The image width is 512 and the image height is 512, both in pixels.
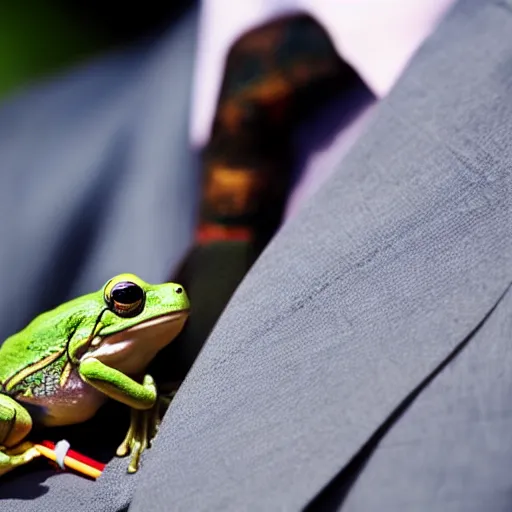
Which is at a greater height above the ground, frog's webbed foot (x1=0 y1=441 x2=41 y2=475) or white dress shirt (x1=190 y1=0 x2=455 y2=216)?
frog's webbed foot (x1=0 y1=441 x2=41 y2=475)

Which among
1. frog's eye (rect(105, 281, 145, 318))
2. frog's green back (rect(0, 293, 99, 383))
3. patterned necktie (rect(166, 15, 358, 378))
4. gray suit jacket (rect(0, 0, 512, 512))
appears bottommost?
patterned necktie (rect(166, 15, 358, 378))

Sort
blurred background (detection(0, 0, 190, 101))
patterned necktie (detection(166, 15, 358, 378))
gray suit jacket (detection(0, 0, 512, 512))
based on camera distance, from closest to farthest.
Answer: gray suit jacket (detection(0, 0, 512, 512))
patterned necktie (detection(166, 15, 358, 378))
blurred background (detection(0, 0, 190, 101))

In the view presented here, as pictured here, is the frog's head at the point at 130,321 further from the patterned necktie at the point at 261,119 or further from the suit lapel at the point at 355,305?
the patterned necktie at the point at 261,119

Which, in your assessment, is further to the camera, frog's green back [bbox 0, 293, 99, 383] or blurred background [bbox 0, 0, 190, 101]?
blurred background [bbox 0, 0, 190, 101]

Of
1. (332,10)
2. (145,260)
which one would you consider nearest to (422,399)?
(145,260)

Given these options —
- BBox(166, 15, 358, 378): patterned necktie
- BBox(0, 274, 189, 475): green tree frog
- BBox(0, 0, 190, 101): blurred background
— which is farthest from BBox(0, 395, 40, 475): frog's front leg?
BBox(0, 0, 190, 101): blurred background

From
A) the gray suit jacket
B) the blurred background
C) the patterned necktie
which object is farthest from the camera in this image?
the blurred background

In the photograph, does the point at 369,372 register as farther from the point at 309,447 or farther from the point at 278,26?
the point at 278,26

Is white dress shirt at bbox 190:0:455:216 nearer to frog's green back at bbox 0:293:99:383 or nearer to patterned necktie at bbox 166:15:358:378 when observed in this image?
patterned necktie at bbox 166:15:358:378
